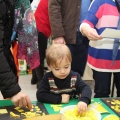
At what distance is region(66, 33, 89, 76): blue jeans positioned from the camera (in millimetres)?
2424

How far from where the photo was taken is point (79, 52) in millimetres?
2525

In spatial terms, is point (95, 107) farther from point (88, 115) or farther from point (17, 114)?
point (17, 114)

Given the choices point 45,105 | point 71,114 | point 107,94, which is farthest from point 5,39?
point 107,94

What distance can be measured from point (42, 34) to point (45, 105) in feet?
5.02

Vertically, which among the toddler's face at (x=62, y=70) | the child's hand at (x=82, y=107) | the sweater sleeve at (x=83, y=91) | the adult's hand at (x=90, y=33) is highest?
the adult's hand at (x=90, y=33)

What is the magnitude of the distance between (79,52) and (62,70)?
40.7 inches

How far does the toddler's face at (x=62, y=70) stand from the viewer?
4.96ft

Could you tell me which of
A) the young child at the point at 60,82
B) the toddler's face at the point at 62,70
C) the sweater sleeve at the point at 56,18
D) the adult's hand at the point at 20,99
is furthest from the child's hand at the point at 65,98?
the sweater sleeve at the point at 56,18

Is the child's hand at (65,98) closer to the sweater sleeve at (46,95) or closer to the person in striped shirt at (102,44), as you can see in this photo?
the sweater sleeve at (46,95)

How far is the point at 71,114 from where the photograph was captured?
133cm

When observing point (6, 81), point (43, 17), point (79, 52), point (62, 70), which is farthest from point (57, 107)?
point (43, 17)

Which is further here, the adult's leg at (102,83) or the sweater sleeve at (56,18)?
the sweater sleeve at (56,18)

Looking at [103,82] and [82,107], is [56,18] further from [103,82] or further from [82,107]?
[82,107]

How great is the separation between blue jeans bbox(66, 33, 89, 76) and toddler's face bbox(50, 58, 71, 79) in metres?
0.83
